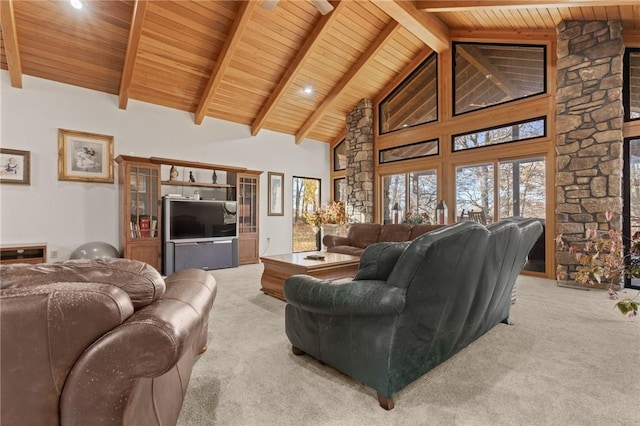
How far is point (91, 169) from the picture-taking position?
5008 millimetres

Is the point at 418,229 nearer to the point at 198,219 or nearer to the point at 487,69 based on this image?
the point at 487,69

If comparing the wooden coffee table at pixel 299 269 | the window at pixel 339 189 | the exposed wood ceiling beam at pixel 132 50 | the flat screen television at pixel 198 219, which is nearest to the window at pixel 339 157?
the window at pixel 339 189

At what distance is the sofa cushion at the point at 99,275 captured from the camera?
3.10ft

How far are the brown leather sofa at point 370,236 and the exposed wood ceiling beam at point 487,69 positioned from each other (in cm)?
272

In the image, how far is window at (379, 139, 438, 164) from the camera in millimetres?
6177

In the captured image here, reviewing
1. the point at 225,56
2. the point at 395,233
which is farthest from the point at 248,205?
the point at 395,233

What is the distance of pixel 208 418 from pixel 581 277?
1.84 meters

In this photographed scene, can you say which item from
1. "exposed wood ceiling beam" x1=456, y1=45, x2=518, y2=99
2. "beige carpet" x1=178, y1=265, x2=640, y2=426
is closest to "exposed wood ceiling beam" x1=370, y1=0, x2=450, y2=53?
"exposed wood ceiling beam" x1=456, y1=45, x2=518, y2=99

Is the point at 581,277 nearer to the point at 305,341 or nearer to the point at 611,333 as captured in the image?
the point at 305,341

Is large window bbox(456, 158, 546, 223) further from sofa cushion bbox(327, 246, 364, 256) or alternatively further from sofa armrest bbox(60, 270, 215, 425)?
sofa armrest bbox(60, 270, 215, 425)

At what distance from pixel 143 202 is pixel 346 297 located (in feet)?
15.2

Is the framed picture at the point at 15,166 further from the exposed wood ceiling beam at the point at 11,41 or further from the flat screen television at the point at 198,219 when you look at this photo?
the flat screen television at the point at 198,219

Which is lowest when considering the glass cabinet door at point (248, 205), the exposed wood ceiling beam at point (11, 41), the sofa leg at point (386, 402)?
the sofa leg at point (386, 402)

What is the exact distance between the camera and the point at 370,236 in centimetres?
528
